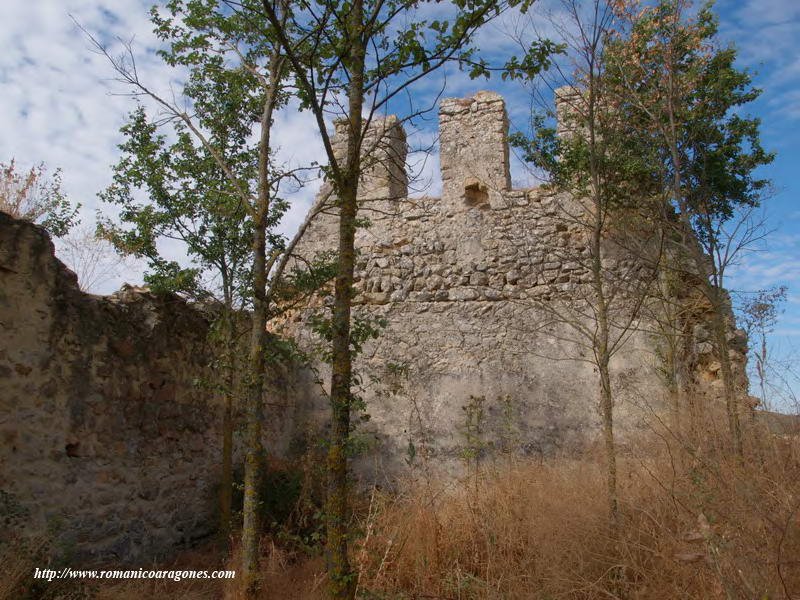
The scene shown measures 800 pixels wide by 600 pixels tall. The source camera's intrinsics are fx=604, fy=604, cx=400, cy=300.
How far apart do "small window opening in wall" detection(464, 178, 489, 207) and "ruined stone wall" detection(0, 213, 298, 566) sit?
13.6 ft

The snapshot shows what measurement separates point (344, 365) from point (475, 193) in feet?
20.1

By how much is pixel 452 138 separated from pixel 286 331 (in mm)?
3689

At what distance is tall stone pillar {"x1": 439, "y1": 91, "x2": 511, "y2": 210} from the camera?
27.8 ft

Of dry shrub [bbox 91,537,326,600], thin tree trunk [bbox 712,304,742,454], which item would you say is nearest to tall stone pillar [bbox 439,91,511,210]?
thin tree trunk [bbox 712,304,742,454]

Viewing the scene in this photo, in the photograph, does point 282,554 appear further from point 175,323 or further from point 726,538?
point 726,538

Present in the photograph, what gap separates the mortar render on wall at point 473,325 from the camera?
25.3 ft

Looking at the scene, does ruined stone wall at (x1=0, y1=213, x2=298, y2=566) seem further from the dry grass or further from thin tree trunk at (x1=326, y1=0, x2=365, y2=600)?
thin tree trunk at (x1=326, y1=0, x2=365, y2=600)

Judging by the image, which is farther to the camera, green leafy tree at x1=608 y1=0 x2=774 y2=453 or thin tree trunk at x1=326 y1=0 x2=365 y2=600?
green leafy tree at x1=608 y1=0 x2=774 y2=453

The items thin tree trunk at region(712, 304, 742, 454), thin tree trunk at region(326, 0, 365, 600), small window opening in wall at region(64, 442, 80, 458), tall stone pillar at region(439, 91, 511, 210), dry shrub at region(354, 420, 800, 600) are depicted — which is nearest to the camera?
thin tree trunk at region(326, 0, 365, 600)

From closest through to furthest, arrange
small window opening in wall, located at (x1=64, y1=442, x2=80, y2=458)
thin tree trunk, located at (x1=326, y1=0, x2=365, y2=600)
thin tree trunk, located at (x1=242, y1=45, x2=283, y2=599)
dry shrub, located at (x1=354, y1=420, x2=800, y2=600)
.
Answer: thin tree trunk, located at (x1=326, y1=0, x2=365, y2=600) → dry shrub, located at (x1=354, y1=420, x2=800, y2=600) → thin tree trunk, located at (x1=242, y1=45, x2=283, y2=599) → small window opening in wall, located at (x1=64, y1=442, x2=80, y2=458)

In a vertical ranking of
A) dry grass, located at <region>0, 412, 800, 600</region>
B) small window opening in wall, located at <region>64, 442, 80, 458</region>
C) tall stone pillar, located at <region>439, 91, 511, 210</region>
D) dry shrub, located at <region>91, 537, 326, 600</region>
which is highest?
tall stone pillar, located at <region>439, 91, 511, 210</region>

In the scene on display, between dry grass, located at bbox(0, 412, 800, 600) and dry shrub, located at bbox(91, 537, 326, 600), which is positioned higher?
dry grass, located at bbox(0, 412, 800, 600)

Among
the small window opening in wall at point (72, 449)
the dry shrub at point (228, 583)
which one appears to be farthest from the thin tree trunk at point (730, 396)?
the small window opening in wall at point (72, 449)

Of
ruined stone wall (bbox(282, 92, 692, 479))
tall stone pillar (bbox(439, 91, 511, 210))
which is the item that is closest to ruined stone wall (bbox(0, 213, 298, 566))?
ruined stone wall (bbox(282, 92, 692, 479))
